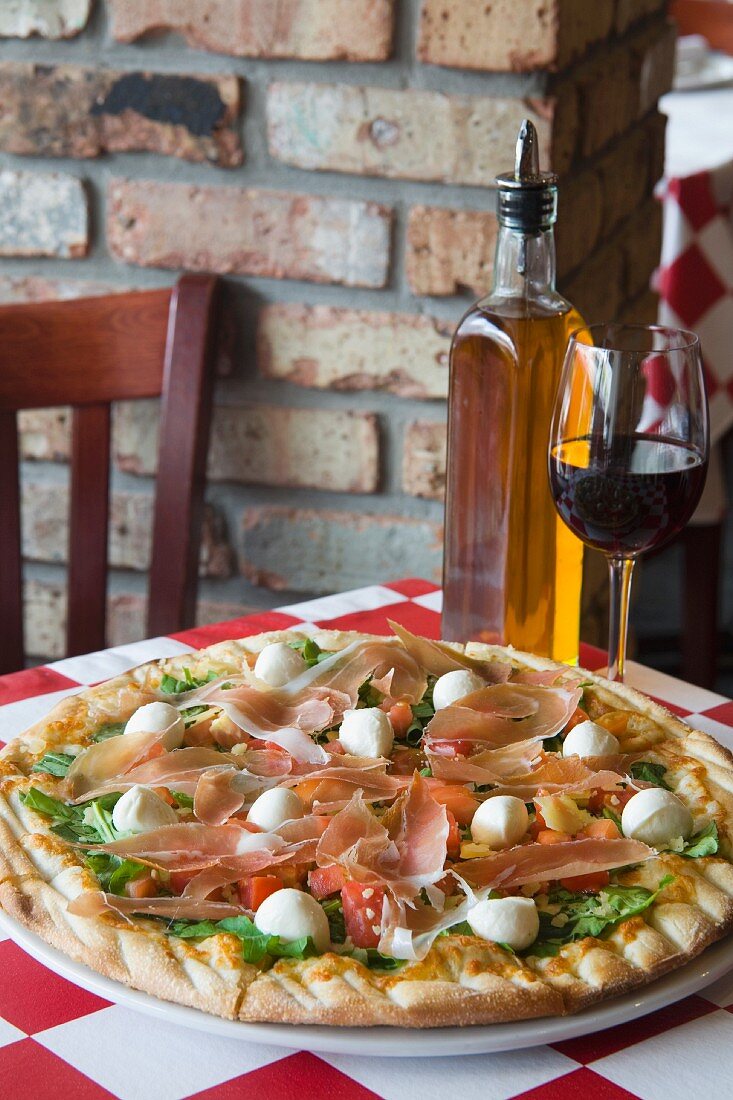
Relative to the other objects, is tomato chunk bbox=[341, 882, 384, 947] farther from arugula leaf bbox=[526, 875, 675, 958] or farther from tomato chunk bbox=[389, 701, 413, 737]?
tomato chunk bbox=[389, 701, 413, 737]

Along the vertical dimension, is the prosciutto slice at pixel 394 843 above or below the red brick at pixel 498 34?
below

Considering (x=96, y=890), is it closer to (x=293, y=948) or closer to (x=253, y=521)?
(x=293, y=948)

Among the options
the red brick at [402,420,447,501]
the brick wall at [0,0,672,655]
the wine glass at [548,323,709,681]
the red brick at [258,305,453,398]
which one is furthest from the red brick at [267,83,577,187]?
the wine glass at [548,323,709,681]

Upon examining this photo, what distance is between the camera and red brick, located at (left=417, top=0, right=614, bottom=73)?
1352mm

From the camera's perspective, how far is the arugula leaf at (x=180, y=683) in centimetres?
89

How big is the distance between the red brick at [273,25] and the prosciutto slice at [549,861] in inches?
39.5

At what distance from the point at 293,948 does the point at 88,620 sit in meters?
1.01

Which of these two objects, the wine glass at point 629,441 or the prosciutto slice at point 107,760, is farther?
the wine glass at point 629,441

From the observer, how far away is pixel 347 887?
25.3 inches

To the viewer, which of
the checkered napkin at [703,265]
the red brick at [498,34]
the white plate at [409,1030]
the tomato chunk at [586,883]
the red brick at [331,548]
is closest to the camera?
the white plate at [409,1030]

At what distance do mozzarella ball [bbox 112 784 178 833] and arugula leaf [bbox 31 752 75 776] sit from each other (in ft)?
0.26

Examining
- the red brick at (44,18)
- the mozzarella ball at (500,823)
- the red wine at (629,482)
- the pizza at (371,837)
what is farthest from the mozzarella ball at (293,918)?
the red brick at (44,18)

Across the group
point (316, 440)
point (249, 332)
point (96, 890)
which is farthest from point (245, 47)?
point (96, 890)

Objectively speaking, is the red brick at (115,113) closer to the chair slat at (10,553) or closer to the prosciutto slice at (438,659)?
the chair slat at (10,553)
